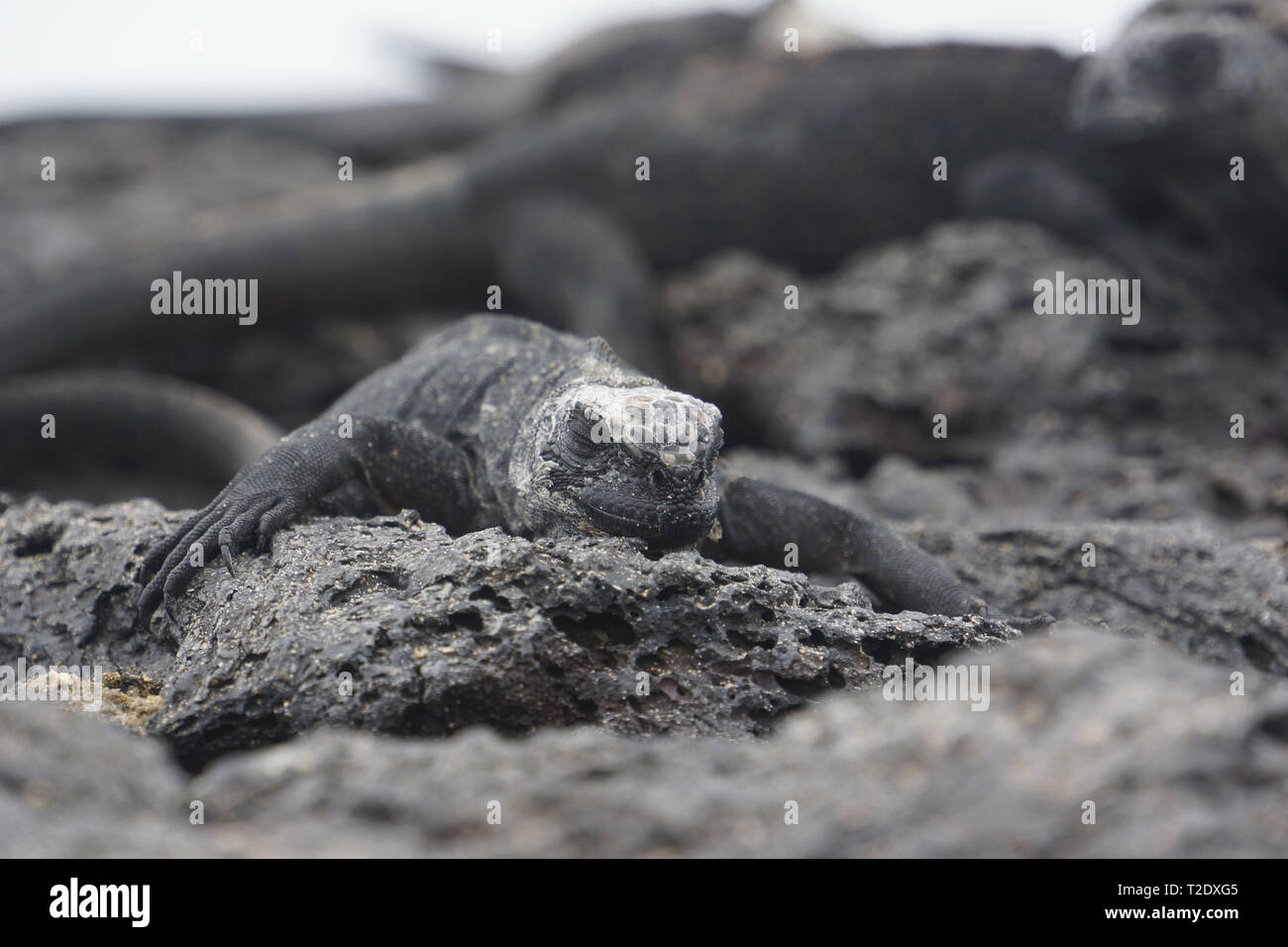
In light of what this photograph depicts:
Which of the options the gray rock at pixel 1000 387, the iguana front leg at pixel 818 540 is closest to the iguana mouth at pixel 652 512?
the iguana front leg at pixel 818 540

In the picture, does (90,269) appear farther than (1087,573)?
Yes

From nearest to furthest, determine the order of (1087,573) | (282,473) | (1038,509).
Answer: (282,473), (1087,573), (1038,509)

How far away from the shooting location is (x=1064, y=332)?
19.4ft

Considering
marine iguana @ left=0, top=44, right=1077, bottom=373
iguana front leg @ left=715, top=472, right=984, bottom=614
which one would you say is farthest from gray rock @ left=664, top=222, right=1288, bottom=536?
iguana front leg @ left=715, top=472, right=984, bottom=614

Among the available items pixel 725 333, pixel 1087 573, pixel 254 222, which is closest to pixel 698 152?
pixel 725 333

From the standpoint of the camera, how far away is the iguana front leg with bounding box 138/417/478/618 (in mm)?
2973

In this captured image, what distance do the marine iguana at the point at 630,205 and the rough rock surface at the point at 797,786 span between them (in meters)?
4.95

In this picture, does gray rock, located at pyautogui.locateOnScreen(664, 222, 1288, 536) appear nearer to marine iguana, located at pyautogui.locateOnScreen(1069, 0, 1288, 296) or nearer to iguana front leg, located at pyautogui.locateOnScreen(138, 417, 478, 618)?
marine iguana, located at pyautogui.locateOnScreen(1069, 0, 1288, 296)

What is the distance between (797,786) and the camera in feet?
5.96

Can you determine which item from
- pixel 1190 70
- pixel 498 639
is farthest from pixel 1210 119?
pixel 498 639

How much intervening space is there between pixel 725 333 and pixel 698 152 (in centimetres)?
135

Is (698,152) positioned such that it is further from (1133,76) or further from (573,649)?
(573,649)

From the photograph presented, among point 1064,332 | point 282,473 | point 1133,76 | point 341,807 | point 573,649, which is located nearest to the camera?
point 341,807

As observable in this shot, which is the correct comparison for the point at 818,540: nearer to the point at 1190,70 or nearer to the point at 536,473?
the point at 536,473
